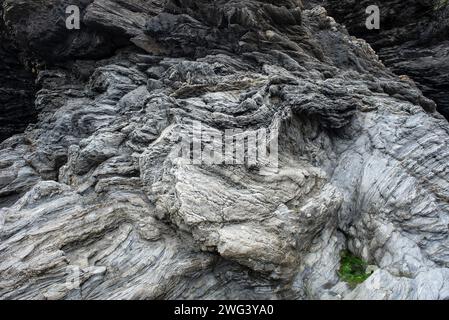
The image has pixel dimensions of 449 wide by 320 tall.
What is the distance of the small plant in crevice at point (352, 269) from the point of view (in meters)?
15.5

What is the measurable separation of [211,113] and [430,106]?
14296mm

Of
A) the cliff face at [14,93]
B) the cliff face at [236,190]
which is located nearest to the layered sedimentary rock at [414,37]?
the cliff face at [236,190]

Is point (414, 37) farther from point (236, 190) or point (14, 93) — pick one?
point (14, 93)

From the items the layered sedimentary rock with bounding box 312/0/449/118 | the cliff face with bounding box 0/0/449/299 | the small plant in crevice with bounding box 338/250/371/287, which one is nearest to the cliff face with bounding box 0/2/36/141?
the cliff face with bounding box 0/0/449/299

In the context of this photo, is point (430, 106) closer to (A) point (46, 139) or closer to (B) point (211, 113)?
(B) point (211, 113)

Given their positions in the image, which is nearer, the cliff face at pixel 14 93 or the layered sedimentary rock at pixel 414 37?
the layered sedimentary rock at pixel 414 37

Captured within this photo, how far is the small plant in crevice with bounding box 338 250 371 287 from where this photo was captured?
51.0 ft

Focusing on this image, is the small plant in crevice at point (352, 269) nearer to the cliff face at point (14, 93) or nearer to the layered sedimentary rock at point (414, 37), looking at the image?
the layered sedimentary rock at point (414, 37)

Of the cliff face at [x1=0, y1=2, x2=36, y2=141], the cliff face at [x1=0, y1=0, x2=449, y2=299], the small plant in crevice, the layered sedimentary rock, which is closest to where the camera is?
the cliff face at [x1=0, y1=0, x2=449, y2=299]

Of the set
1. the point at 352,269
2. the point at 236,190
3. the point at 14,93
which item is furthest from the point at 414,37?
the point at 14,93

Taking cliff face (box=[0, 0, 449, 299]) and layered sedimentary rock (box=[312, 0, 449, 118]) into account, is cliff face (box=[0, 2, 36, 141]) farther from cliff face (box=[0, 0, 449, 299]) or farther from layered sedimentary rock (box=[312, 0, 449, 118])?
layered sedimentary rock (box=[312, 0, 449, 118])

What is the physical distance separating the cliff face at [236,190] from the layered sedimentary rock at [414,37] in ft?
25.8

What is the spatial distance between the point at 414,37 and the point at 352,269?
2406 centimetres

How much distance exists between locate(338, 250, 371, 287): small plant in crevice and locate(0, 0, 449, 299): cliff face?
1.07 feet
